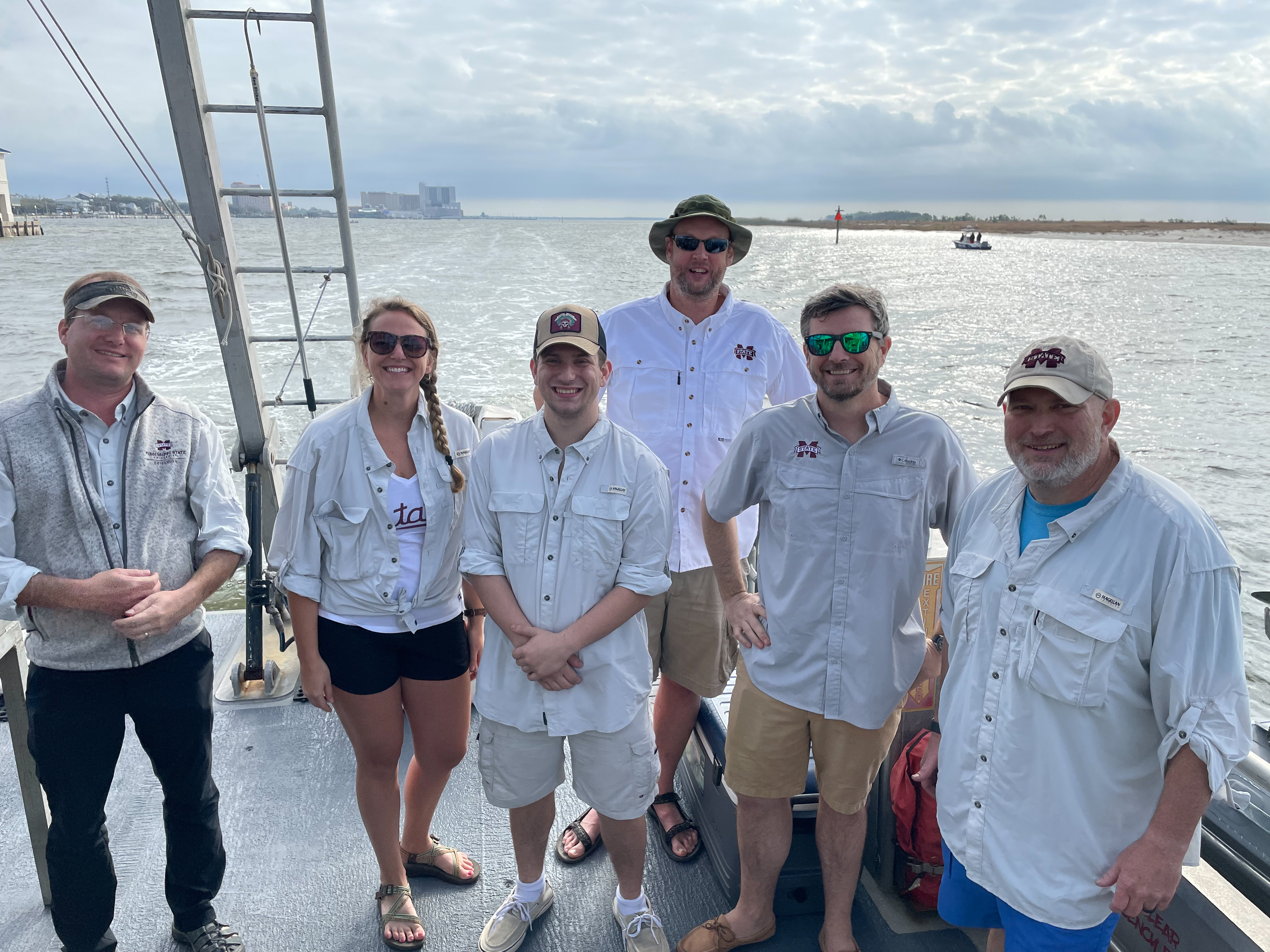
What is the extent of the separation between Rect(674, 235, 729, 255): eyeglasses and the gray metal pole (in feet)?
4.07

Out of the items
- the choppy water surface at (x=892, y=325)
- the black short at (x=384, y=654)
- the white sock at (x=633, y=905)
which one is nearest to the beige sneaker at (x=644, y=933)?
the white sock at (x=633, y=905)

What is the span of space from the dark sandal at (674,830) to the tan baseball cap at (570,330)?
4.76 feet

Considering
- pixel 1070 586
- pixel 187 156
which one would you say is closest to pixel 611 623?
pixel 1070 586

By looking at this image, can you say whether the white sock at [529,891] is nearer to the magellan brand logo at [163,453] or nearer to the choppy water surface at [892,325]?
the magellan brand logo at [163,453]

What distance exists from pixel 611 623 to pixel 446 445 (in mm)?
636

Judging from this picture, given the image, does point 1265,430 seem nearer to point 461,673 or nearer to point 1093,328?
point 1093,328

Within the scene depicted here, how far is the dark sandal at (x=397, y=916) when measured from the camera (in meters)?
2.28

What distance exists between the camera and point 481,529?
201cm

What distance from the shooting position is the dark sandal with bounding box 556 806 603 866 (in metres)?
2.62

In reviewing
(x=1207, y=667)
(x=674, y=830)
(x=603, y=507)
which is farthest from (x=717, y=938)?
(x=1207, y=667)

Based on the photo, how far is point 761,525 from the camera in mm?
2152

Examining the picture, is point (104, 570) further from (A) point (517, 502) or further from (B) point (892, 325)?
(B) point (892, 325)

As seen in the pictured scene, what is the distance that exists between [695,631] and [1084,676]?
130 centimetres

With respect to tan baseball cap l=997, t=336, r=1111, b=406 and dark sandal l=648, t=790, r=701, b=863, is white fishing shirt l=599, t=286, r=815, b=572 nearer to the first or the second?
dark sandal l=648, t=790, r=701, b=863
